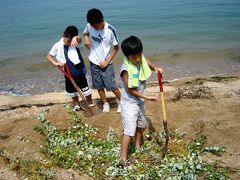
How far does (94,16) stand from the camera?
16.8ft

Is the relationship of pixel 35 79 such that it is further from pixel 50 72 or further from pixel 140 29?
pixel 140 29

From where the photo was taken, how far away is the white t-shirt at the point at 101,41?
5398 mm

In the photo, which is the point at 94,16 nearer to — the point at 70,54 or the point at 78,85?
the point at 70,54

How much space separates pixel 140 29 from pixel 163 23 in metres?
1.53

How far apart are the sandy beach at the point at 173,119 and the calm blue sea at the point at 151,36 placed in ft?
8.66

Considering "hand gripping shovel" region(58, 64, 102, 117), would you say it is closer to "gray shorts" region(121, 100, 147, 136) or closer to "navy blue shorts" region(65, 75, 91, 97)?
"navy blue shorts" region(65, 75, 91, 97)

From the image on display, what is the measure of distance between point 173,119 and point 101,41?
170 cm

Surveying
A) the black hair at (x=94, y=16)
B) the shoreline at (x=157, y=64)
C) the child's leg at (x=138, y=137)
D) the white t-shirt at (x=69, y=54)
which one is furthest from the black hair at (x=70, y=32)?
the shoreline at (x=157, y=64)

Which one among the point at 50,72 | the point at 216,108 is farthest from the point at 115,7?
the point at 216,108

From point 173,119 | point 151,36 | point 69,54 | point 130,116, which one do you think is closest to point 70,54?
point 69,54

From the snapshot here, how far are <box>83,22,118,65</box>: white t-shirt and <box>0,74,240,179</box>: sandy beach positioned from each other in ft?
3.22

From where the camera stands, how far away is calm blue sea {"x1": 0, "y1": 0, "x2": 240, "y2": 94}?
1025 cm

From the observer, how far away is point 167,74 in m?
9.77

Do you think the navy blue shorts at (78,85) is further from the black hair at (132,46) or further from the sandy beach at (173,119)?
the black hair at (132,46)
